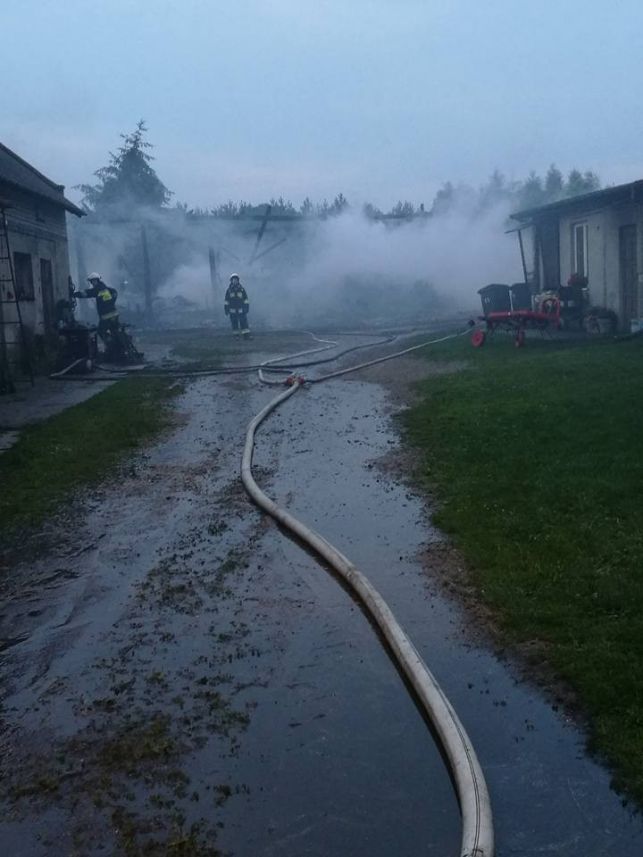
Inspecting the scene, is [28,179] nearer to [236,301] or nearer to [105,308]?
[105,308]

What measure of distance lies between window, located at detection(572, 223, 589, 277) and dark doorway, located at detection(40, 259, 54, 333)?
40.6 feet

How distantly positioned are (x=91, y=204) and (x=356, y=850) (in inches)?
1969

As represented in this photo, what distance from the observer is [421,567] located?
5.92 metres

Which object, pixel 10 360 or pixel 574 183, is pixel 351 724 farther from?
pixel 574 183

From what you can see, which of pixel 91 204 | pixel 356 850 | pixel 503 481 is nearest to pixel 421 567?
pixel 503 481

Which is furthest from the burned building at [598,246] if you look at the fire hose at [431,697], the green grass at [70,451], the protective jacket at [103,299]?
the fire hose at [431,697]

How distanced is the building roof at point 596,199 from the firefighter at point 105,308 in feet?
34.6

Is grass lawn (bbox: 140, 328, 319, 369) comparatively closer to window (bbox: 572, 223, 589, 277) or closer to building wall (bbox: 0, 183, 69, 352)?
building wall (bbox: 0, 183, 69, 352)

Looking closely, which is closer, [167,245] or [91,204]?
[167,245]

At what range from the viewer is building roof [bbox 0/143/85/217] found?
18656 mm

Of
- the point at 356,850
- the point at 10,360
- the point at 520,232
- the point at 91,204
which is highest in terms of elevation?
the point at 91,204

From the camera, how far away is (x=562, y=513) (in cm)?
644

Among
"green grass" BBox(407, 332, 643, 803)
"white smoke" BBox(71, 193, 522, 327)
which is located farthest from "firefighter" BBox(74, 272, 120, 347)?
"white smoke" BBox(71, 193, 522, 327)

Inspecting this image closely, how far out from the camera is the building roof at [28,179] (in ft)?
61.2
